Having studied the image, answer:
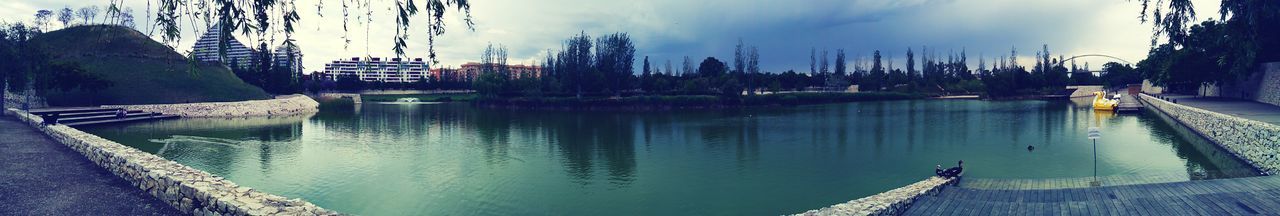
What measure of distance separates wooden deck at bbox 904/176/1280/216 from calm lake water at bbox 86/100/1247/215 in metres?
4.06

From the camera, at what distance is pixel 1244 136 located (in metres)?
24.9

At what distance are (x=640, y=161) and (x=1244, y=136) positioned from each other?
25.1 m

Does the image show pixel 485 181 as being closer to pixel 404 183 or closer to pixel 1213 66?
pixel 404 183

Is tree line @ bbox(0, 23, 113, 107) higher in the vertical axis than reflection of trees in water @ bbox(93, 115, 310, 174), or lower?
higher

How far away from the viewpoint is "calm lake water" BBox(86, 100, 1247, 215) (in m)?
19.8

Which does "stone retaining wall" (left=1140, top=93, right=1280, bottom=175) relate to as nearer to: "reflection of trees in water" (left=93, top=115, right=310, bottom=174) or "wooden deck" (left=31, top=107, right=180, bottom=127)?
"reflection of trees in water" (left=93, top=115, right=310, bottom=174)

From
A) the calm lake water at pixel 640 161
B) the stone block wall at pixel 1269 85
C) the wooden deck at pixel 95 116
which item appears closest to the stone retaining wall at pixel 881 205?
the calm lake water at pixel 640 161

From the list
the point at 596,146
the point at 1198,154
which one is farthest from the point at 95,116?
the point at 1198,154

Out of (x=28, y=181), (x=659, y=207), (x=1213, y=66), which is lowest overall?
(x=659, y=207)

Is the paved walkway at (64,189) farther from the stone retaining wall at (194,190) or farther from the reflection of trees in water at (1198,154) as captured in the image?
the reflection of trees in water at (1198,154)

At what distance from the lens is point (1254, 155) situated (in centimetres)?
2308

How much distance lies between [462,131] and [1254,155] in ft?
147

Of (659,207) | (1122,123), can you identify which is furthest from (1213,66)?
(659,207)

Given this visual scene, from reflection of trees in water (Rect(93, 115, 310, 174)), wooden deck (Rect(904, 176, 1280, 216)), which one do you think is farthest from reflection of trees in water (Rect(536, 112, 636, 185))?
reflection of trees in water (Rect(93, 115, 310, 174))
